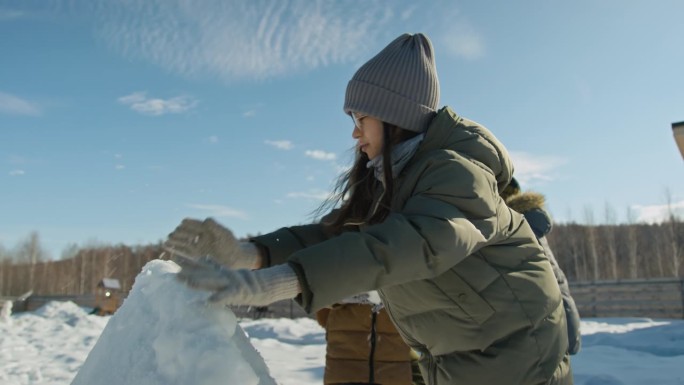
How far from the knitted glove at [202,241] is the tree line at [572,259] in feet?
112

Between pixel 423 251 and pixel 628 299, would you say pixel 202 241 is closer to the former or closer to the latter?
pixel 423 251

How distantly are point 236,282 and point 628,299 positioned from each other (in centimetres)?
2028

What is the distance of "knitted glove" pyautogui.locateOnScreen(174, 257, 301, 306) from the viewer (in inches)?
37.5

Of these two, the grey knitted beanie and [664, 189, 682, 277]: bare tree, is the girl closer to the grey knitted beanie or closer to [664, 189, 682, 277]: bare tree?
the grey knitted beanie

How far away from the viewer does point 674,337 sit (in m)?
7.58

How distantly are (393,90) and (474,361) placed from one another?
0.81 meters

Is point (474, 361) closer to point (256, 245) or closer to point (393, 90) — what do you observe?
point (256, 245)

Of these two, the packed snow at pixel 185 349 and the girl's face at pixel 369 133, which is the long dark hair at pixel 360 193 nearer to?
the girl's face at pixel 369 133

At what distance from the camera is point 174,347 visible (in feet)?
3.69

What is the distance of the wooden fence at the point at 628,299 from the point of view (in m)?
18.0

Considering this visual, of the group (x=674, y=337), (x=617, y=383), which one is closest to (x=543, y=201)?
(x=617, y=383)

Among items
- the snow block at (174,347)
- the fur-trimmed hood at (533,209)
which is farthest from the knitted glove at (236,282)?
the fur-trimmed hood at (533,209)

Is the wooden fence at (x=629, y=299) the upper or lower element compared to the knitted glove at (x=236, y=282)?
lower

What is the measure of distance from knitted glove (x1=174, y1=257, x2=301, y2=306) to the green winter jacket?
5 cm
